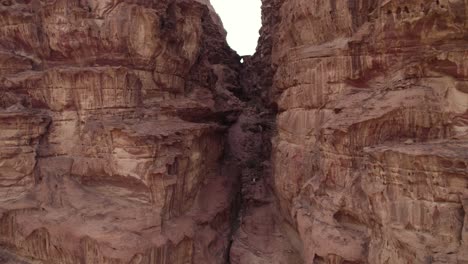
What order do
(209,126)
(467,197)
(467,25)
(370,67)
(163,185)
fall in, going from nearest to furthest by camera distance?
(467,197) < (467,25) < (370,67) < (163,185) < (209,126)

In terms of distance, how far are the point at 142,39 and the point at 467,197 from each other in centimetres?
888

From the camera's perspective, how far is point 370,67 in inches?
366

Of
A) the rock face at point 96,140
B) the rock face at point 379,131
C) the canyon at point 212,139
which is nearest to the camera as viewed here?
the rock face at point 379,131

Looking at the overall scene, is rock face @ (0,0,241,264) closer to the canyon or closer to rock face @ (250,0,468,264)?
the canyon

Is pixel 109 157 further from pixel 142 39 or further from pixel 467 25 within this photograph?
pixel 467 25

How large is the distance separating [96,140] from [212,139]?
13.2 ft

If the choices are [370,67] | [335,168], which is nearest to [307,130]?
[335,168]

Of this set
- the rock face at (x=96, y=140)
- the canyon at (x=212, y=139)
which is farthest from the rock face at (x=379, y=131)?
the rock face at (x=96, y=140)

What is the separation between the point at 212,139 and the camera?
43.6ft

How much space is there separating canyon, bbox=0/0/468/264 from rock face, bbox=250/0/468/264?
0.11 feet

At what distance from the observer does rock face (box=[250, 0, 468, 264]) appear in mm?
7285

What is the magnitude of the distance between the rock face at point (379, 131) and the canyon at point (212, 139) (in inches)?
1.3

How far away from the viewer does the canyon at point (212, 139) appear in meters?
7.84

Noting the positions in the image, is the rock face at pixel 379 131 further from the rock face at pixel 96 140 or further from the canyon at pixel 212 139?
the rock face at pixel 96 140
